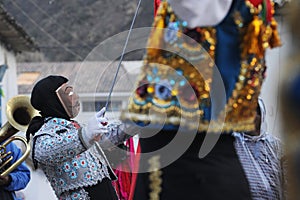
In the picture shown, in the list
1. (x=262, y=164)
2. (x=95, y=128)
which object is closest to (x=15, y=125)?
(x=95, y=128)

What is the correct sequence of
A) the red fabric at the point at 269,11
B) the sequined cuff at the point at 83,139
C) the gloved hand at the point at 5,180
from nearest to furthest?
the red fabric at the point at 269,11
the sequined cuff at the point at 83,139
the gloved hand at the point at 5,180

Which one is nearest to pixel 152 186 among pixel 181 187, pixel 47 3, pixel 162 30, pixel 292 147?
pixel 181 187

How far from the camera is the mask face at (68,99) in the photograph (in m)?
4.48

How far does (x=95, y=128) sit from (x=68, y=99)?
730 mm

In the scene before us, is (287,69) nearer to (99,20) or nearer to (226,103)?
(226,103)

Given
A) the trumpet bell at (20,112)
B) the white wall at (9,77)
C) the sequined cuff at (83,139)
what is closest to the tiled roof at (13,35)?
the white wall at (9,77)

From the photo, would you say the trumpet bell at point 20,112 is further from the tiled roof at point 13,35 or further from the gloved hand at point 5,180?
the tiled roof at point 13,35

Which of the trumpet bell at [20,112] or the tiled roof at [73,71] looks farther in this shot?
the tiled roof at [73,71]

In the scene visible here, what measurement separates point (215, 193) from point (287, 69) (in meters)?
1.02

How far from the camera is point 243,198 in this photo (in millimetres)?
2678

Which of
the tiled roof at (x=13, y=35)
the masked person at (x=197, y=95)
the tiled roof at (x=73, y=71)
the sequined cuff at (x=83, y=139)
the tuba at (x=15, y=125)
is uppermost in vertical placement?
the masked person at (x=197, y=95)

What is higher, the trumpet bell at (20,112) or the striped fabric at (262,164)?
the striped fabric at (262,164)

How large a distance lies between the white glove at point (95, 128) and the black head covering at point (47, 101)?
1.68 feet

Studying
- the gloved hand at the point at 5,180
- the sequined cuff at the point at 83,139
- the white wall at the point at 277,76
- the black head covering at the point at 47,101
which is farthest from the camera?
the gloved hand at the point at 5,180
